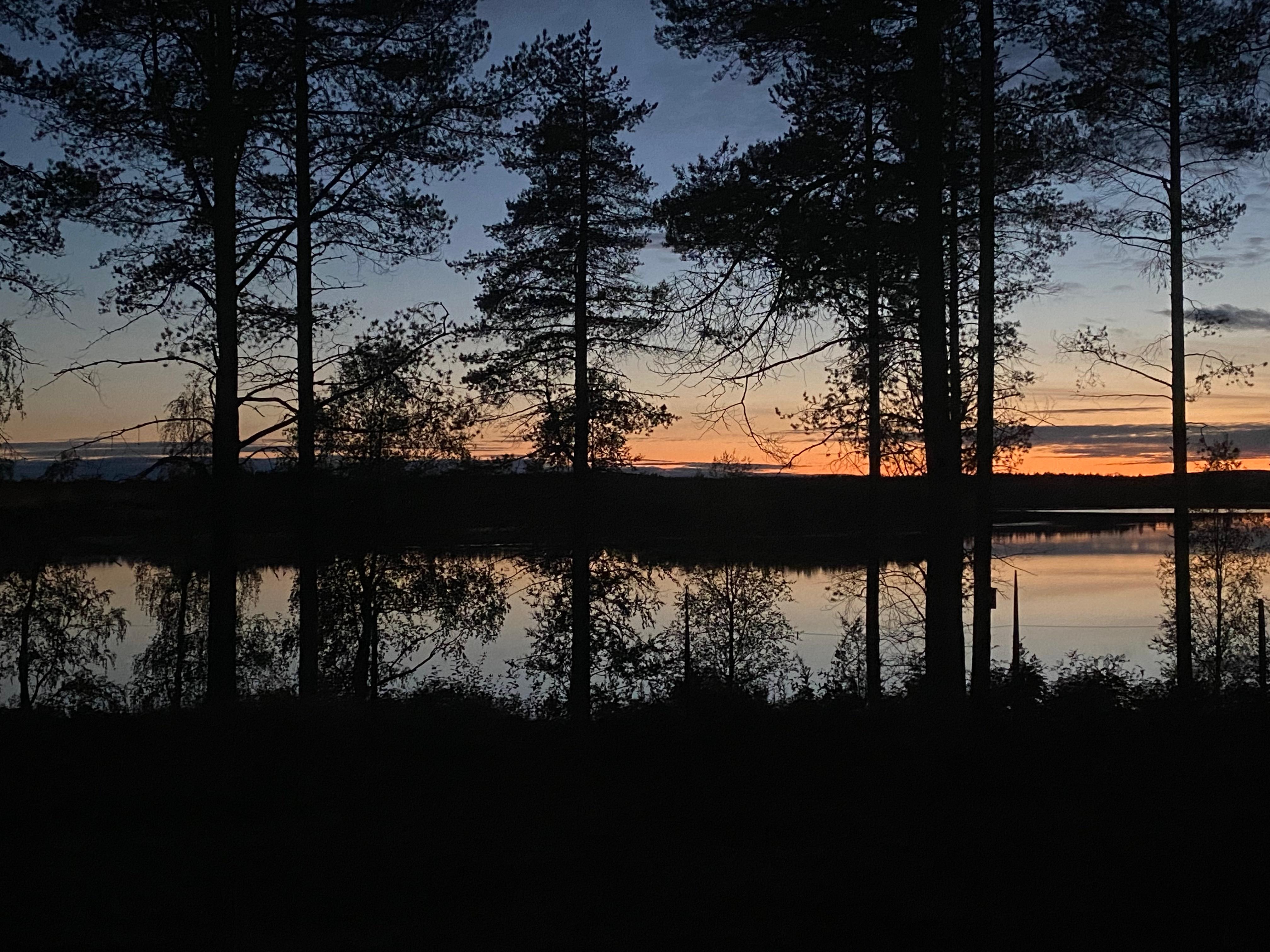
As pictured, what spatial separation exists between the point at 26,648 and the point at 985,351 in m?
16.8

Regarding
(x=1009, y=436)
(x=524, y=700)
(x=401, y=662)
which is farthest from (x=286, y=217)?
(x=1009, y=436)

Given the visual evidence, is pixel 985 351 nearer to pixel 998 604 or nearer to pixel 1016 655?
pixel 1016 655

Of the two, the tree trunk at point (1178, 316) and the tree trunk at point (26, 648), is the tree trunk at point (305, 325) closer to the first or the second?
the tree trunk at point (26, 648)

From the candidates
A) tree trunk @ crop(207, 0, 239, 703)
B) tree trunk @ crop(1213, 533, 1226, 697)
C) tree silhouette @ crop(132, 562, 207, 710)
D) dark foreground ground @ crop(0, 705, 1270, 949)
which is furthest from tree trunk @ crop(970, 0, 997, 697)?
tree silhouette @ crop(132, 562, 207, 710)

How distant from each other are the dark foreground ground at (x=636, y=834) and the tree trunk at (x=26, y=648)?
4154 mm

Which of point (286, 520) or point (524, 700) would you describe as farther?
point (286, 520)

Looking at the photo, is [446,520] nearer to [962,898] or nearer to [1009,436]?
[1009,436]

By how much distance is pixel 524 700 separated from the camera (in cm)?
1406

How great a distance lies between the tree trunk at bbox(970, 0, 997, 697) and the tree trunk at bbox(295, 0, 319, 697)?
331 inches

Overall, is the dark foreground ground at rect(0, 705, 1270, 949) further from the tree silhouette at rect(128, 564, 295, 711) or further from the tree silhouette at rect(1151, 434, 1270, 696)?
the tree silhouette at rect(1151, 434, 1270, 696)

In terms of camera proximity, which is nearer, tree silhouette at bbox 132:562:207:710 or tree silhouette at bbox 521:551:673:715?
tree silhouette at bbox 132:562:207:710

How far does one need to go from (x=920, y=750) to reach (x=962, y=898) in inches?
111

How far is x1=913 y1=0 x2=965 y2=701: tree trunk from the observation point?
9.98 meters

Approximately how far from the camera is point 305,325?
43.2 feet
